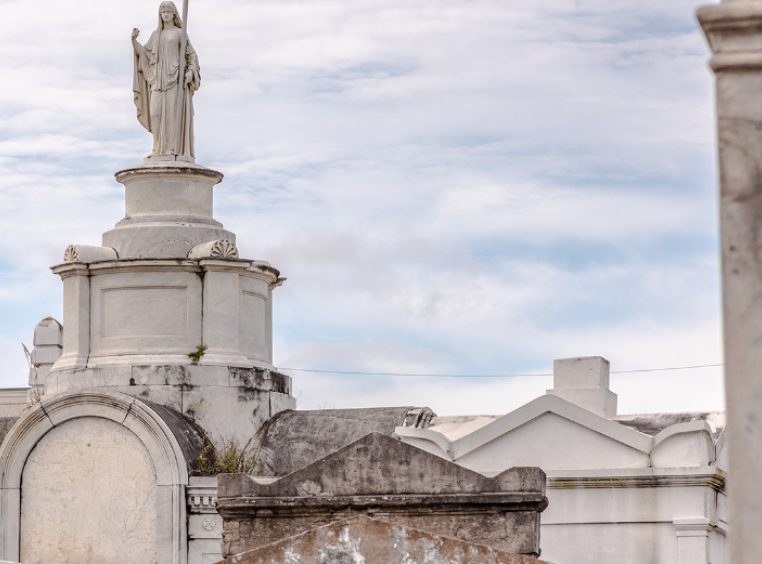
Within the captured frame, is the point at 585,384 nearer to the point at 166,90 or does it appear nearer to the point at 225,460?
the point at 225,460

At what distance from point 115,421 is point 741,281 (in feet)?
60.7

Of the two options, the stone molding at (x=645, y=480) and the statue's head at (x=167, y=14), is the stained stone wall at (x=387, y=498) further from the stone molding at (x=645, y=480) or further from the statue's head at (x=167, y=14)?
the statue's head at (x=167, y=14)

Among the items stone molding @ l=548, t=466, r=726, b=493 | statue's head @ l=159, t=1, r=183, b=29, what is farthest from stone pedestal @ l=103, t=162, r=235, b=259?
stone molding @ l=548, t=466, r=726, b=493

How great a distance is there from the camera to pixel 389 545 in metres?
7.76

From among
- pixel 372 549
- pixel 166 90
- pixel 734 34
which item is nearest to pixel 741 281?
pixel 734 34

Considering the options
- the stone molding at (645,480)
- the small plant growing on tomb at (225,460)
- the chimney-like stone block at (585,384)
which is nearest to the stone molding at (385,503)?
the stone molding at (645,480)

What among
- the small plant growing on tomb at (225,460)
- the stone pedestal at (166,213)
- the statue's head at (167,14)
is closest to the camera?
the small plant growing on tomb at (225,460)

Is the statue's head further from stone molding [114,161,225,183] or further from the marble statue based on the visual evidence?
stone molding [114,161,225,183]

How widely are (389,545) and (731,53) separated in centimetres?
379

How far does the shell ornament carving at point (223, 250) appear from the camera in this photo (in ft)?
76.3

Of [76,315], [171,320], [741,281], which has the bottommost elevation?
[741,281]

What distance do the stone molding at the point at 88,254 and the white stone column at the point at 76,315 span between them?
0.08 m

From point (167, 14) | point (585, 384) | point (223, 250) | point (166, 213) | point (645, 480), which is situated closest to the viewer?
point (645, 480)

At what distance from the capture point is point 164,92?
24344 millimetres
